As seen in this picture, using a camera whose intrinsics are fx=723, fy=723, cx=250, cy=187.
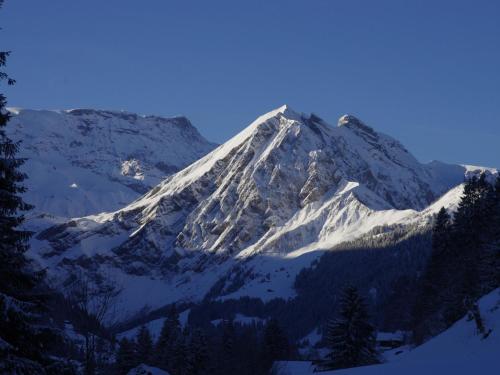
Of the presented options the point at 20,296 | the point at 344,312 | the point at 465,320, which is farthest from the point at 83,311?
the point at 344,312

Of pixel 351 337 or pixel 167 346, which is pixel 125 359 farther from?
pixel 351 337

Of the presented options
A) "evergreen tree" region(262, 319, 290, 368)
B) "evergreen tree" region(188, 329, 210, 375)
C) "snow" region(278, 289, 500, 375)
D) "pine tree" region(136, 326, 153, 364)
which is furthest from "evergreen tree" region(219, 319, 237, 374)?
"snow" region(278, 289, 500, 375)

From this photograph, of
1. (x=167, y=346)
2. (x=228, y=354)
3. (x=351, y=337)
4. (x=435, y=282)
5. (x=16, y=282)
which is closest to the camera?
(x=16, y=282)

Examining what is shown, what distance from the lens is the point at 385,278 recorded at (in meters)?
195

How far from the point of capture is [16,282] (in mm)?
22406

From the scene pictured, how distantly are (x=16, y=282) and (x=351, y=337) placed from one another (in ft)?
104

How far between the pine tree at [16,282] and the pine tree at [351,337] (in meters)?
30.5

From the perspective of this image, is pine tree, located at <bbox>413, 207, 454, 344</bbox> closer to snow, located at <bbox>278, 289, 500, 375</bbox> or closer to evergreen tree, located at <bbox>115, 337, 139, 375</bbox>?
evergreen tree, located at <bbox>115, 337, 139, 375</bbox>

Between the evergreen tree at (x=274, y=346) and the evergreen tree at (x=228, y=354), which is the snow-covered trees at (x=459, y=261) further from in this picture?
the evergreen tree at (x=228, y=354)

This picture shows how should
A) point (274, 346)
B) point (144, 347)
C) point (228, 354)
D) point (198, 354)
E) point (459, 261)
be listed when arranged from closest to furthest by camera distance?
point (459, 261)
point (198, 354)
point (274, 346)
point (228, 354)
point (144, 347)

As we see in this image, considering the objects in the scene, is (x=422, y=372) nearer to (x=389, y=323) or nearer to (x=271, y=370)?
(x=271, y=370)

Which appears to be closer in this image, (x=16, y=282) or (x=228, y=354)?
(x=16, y=282)

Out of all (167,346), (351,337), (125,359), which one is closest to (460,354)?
(351,337)

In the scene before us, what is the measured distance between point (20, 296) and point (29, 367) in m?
2.66
